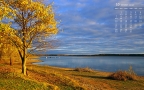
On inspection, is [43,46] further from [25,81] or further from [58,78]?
[25,81]

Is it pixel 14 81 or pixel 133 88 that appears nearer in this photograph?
pixel 14 81

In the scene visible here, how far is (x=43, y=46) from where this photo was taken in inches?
915

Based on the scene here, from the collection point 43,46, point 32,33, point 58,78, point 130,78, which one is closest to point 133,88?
point 130,78

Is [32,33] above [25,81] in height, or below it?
above

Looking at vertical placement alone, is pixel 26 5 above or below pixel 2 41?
above

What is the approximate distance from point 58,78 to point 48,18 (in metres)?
6.71

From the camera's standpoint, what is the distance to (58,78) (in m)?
23.7

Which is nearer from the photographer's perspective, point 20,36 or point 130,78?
point 20,36

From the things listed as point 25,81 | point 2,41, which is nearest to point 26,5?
point 2,41

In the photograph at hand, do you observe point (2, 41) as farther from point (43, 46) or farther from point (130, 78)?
point (130, 78)

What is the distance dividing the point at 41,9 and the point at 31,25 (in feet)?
7.99

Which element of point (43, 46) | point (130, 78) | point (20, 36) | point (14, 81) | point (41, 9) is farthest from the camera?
point (130, 78)

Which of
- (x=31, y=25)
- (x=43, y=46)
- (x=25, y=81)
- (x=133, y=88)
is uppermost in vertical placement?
(x=31, y=25)

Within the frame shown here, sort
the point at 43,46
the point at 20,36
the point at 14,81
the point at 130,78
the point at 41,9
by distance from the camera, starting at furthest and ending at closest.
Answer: the point at 130,78 → the point at 43,46 → the point at 20,36 → the point at 41,9 → the point at 14,81
